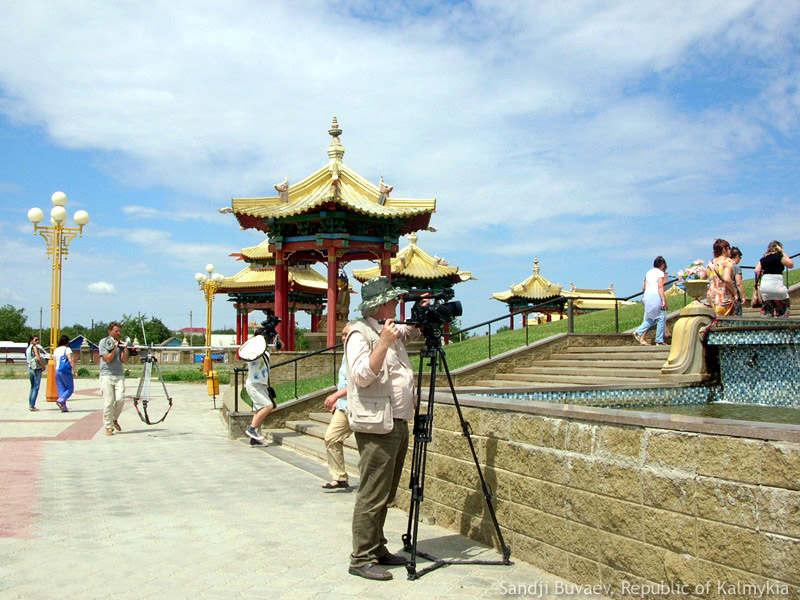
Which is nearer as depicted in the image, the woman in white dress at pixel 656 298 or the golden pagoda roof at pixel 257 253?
the woman in white dress at pixel 656 298

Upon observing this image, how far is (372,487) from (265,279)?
3468 cm

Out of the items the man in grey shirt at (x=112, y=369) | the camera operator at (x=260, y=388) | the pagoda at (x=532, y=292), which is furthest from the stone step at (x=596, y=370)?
the pagoda at (x=532, y=292)

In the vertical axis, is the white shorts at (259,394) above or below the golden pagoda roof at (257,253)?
below

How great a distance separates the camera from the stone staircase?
37.3ft

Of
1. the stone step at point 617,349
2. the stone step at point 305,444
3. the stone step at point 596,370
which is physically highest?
the stone step at point 617,349

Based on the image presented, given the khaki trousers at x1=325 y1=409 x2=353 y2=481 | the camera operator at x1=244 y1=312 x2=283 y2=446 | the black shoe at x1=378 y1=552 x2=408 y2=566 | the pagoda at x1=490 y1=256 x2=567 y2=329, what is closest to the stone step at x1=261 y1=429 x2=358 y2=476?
the camera operator at x1=244 y1=312 x2=283 y2=446

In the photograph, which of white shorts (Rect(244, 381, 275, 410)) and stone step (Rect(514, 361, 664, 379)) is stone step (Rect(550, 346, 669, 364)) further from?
white shorts (Rect(244, 381, 275, 410))

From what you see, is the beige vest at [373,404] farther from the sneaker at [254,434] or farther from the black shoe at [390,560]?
the sneaker at [254,434]

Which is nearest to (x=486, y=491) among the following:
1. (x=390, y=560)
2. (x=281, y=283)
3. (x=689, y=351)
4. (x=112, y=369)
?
(x=390, y=560)

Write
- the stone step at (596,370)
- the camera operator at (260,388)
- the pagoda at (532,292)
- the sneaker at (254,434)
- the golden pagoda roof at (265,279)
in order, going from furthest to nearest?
the pagoda at (532,292), the golden pagoda roof at (265,279), the sneaker at (254,434), the camera operator at (260,388), the stone step at (596,370)

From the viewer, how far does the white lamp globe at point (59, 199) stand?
61.7 ft

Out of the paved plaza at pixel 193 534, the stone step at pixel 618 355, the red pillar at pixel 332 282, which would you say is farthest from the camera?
the red pillar at pixel 332 282

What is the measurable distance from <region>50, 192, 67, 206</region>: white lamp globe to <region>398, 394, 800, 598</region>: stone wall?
54.5 feet

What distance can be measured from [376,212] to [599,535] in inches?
620
